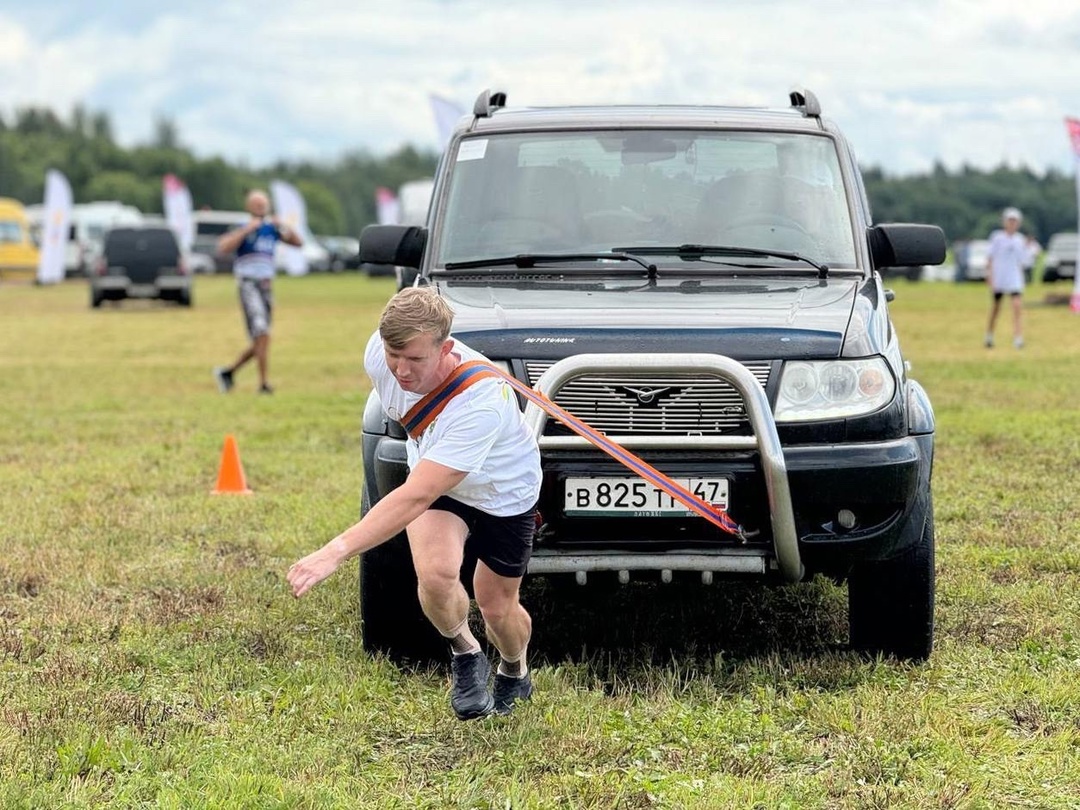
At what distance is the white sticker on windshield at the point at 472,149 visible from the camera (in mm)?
6375

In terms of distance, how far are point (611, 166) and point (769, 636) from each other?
6.46 ft

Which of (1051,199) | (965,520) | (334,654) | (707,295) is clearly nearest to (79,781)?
(334,654)

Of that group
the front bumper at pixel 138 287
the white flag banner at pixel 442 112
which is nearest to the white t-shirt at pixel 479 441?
the white flag banner at pixel 442 112

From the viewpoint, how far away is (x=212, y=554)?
709 centimetres

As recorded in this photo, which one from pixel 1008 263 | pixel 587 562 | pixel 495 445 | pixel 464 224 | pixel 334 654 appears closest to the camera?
pixel 495 445

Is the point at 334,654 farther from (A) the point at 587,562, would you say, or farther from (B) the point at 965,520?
(B) the point at 965,520

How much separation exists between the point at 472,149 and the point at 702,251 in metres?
1.17

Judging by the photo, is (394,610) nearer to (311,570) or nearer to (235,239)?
(311,570)

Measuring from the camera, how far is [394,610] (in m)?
5.07

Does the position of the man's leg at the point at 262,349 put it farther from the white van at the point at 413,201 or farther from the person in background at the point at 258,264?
the white van at the point at 413,201

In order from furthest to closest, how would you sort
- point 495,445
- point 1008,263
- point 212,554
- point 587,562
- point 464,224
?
point 1008,263, point 212,554, point 464,224, point 587,562, point 495,445

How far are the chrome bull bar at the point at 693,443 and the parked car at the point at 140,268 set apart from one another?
2852 centimetres

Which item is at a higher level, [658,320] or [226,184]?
[658,320]

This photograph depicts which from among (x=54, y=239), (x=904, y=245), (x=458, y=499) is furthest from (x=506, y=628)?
(x=54, y=239)
